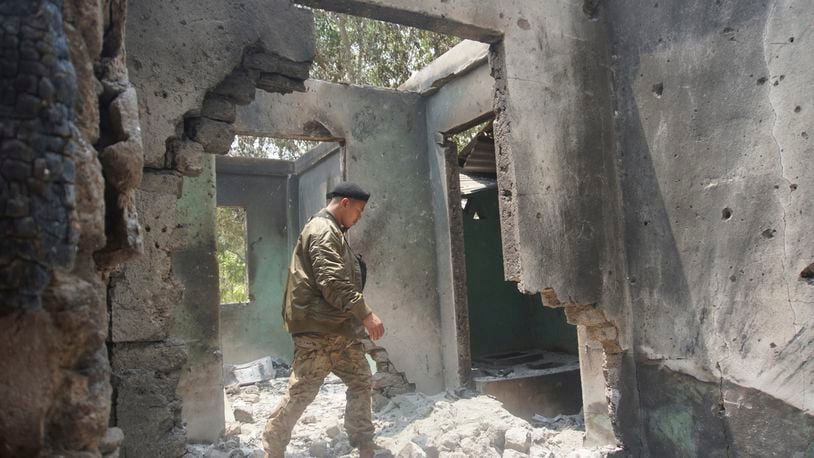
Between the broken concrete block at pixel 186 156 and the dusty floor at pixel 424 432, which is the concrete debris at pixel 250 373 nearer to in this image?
the dusty floor at pixel 424 432

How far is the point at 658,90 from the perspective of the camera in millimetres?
3553

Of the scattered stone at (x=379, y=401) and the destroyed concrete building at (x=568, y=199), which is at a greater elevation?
the destroyed concrete building at (x=568, y=199)

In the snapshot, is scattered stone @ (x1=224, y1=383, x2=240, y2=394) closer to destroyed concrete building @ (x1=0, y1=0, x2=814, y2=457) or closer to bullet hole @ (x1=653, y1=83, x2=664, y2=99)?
destroyed concrete building @ (x1=0, y1=0, x2=814, y2=457)

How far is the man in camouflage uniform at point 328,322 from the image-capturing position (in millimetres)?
3588

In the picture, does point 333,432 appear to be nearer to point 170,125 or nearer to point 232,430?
point 232,430

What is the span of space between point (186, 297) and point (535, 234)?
2.71 meters

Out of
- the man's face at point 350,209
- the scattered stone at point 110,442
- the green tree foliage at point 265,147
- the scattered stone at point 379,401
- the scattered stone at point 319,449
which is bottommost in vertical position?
the scattered stone at point 319,449

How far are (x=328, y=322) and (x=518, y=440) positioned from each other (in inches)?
65.4

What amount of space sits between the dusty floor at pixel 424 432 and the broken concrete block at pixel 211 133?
2369mm

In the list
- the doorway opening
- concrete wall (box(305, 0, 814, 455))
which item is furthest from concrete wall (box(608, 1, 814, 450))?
the doorway opening

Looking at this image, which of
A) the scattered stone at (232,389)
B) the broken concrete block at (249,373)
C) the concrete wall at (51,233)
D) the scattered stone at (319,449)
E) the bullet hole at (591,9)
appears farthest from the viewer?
the broken concrete block at (249,373)

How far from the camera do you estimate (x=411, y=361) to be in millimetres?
5738

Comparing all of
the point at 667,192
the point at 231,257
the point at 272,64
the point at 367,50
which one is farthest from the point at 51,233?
the point at 231,257

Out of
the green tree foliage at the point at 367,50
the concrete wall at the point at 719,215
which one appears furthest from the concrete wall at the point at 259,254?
the concrete wall at the point at 719,215
